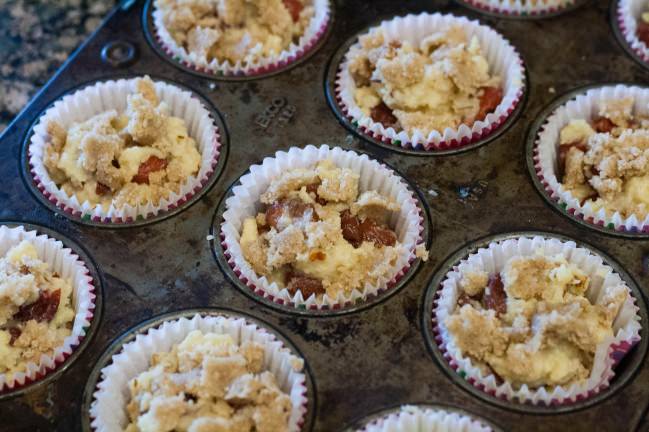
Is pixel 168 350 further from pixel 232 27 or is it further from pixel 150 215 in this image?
pixel 232 27

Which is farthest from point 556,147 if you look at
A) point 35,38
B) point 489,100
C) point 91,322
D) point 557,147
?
point 35,38

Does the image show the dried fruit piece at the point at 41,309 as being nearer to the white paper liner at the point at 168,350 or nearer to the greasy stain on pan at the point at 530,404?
the white paper liner at the point at 168,350

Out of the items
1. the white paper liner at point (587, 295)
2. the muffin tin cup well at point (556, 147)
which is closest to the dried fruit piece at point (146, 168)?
the white paper liner at point (587, 295)

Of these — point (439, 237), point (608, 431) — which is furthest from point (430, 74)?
point (608, 431)

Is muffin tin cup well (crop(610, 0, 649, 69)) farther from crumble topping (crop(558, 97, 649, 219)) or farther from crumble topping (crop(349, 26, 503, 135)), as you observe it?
crumble topping (crop(349, 26, 503, 135))

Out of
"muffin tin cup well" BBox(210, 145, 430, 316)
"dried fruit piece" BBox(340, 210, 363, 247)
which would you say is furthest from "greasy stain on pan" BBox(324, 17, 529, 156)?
"dried fruit piece" BBox(340, 210, 363, 247)
